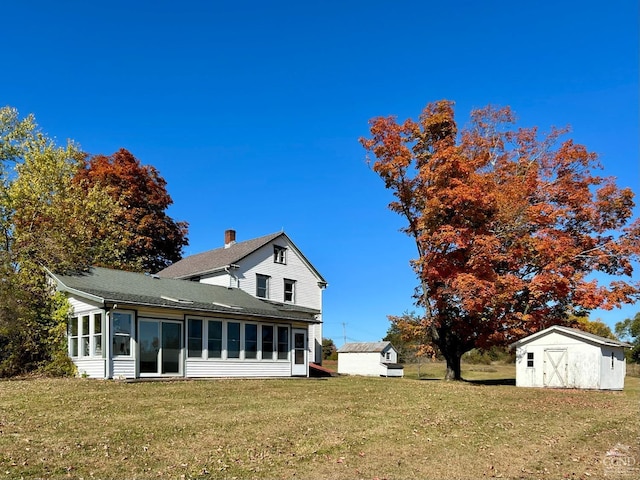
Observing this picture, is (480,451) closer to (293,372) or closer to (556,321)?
(293,372)

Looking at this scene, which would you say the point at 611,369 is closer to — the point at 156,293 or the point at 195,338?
the point at 195,338

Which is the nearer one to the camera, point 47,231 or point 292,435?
point 292,435

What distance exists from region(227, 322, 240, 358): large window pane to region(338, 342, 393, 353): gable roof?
59.0 ft

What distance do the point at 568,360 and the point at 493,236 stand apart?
21.4 ft

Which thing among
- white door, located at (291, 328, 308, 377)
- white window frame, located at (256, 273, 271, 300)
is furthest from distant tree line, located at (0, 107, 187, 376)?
white door, located at (291, 328, 308, 377)

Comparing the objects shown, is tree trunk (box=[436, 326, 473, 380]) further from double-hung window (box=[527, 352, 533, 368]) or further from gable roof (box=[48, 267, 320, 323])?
gable roof (box=[48, 267, 320, 323])

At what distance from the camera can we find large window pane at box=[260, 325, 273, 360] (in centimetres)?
2419

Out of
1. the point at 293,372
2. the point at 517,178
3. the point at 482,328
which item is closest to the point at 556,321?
the point at 482,328

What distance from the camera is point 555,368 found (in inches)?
990

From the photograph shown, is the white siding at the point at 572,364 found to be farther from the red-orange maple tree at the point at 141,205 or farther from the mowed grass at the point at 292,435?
the red-orange maple tree at the point at 141,205

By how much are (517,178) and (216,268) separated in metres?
17.0

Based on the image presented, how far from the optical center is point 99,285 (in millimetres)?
20781

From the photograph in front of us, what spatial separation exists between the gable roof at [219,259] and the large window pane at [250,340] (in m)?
6.95

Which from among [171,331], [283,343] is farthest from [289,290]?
[171,331]
